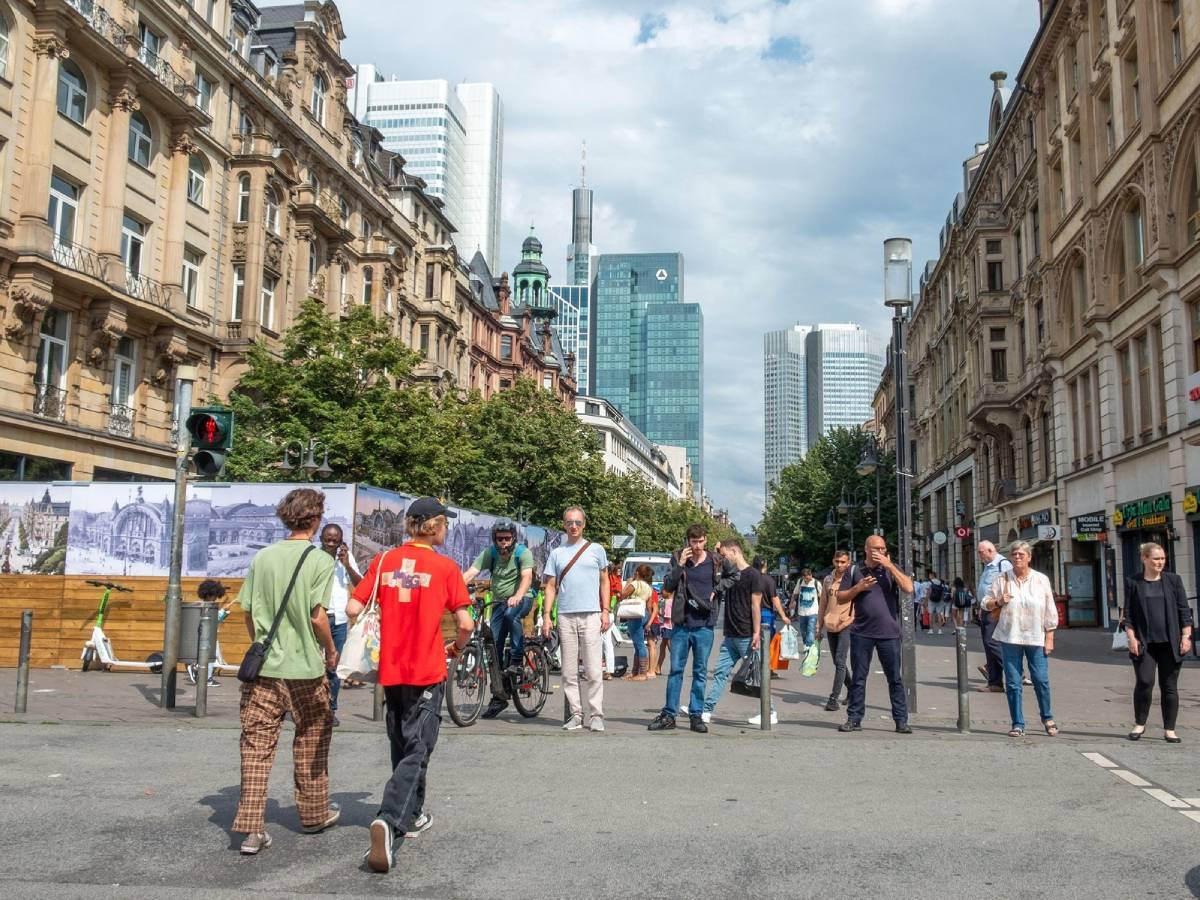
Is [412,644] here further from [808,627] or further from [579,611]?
[808,627]

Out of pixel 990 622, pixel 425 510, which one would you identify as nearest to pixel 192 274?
pixel 990 622

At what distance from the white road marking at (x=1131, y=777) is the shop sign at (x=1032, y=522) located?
29474 millimetres

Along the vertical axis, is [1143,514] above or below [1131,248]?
below

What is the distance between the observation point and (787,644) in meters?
14.8

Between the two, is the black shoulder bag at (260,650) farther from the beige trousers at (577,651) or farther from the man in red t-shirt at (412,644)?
the beige trousers at (577,651)

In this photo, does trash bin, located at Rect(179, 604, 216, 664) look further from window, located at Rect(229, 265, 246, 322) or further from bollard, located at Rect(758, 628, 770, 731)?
window, located at Rect(229, 265, 246, 322)

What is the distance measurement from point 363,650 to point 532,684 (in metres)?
5.59

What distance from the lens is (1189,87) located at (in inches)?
927

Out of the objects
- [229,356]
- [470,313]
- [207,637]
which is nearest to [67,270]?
[229,356]

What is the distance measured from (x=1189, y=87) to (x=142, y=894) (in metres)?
26.1

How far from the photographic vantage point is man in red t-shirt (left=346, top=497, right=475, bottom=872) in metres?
5.43

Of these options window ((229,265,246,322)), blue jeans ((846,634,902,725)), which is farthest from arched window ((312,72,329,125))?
blue jeans ((846,634,902,725))

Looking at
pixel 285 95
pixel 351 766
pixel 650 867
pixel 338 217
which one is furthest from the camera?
pixel 338 217

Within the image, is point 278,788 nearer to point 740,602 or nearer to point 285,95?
point 740,602
